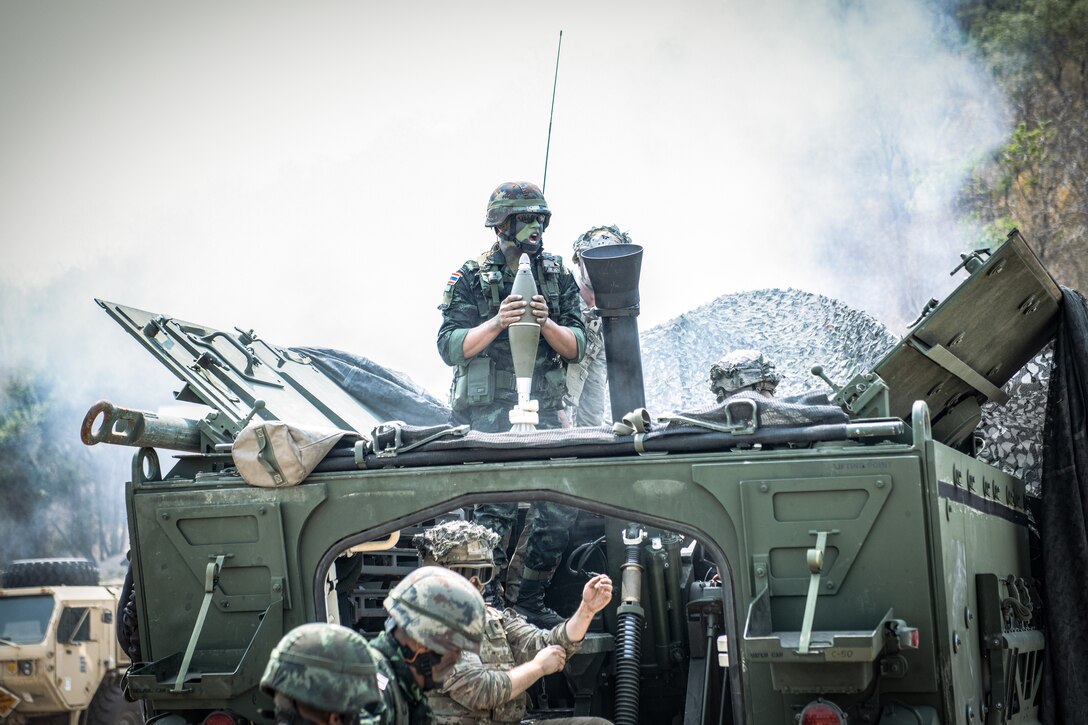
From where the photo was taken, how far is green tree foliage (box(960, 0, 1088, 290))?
1988 centimetres

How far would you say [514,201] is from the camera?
6461 millimetres

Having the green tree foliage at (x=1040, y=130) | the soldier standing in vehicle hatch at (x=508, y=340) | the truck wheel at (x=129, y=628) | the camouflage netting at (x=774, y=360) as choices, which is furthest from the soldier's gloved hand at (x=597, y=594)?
the green tree foliage at (x=1040, y=130)

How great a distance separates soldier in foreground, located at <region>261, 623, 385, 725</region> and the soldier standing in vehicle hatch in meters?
2.81

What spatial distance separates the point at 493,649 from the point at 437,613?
1380 millimetres

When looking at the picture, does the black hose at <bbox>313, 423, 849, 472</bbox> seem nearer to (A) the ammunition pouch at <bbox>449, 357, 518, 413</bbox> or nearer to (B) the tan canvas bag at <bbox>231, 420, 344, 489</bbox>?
(B) the tan canvas bag at <bbox>231, 420, 344, 489</bbox>

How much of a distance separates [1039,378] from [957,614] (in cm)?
367

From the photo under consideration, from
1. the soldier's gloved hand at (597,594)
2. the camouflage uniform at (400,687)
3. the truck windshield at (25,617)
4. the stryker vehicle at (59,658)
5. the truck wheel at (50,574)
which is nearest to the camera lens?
the camouflage uniform at (400,687)

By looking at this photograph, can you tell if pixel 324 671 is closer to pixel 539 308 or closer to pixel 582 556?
pixel 539 308

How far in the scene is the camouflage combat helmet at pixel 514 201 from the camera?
646 centimetres

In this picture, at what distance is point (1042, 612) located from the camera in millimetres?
6758

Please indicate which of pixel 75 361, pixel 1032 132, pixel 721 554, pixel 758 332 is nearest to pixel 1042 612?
pixel 721 554

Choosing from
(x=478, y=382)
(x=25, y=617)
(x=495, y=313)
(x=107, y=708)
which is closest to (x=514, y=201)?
(x=495, y=313)

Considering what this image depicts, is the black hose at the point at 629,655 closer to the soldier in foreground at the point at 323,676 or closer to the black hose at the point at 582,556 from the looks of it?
the black hose at the point at 582,556

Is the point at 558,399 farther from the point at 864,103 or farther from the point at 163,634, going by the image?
the point at 864,103
